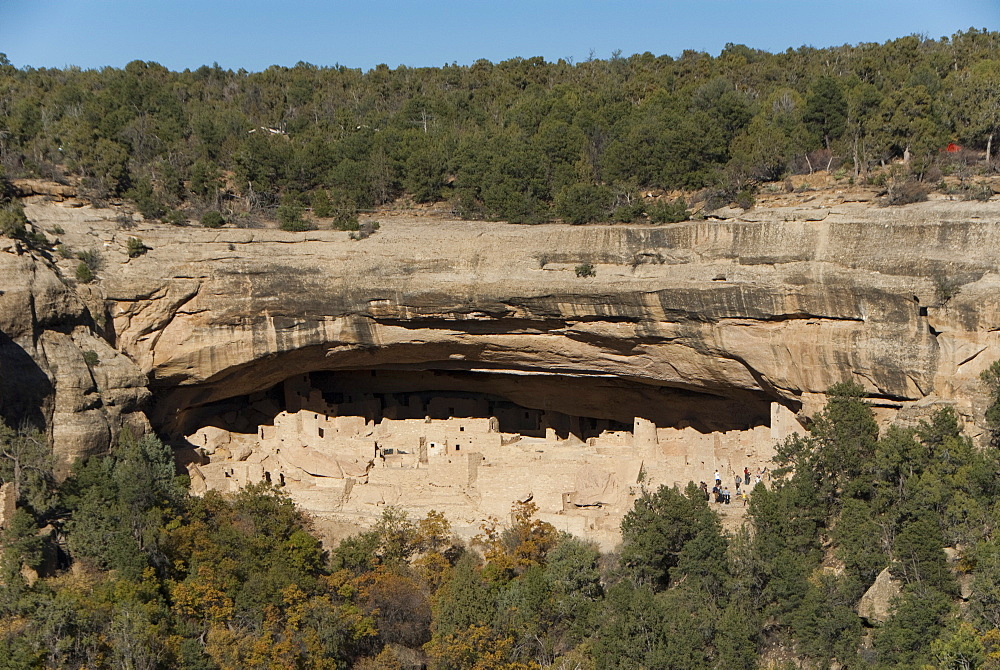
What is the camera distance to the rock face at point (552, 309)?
786 inches

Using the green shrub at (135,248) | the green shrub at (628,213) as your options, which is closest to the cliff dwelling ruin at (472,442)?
the green shrub at (628,213)

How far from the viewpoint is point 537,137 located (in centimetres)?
2941

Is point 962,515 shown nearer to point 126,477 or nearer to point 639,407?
point 639,407

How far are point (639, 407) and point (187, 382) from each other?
29.2 ft

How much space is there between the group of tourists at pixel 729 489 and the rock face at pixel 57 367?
10.1 metres

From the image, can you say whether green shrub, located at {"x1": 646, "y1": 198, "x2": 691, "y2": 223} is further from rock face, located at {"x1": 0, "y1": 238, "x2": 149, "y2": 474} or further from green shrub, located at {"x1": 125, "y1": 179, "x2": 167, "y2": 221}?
rock face, located at {"x1": 0, "y1": 238, "x2": 149, "y2": 474}

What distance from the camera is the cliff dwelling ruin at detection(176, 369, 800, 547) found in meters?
21.7

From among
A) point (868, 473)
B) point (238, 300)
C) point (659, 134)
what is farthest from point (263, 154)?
point (868, 473)

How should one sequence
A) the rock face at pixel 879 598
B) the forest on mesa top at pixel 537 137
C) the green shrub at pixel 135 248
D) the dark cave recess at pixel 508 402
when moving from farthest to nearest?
the forest on mesa top at pixel 537 137 → the dark cave recess at pixel 508 402 → the green shrub at pixel 135 248 → the rock face at pixel 879 598

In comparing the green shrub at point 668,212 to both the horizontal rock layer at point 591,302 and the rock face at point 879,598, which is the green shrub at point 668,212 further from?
the rock face at point 879,598

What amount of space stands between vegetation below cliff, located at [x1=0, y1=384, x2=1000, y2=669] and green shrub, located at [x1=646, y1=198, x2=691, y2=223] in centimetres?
449

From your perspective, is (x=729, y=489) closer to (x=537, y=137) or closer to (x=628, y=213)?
(x=628, y=213)

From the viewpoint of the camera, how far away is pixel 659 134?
2769 cm

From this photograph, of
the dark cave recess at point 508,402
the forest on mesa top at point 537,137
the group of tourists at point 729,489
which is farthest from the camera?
the forest on mesa top at point 537,137
